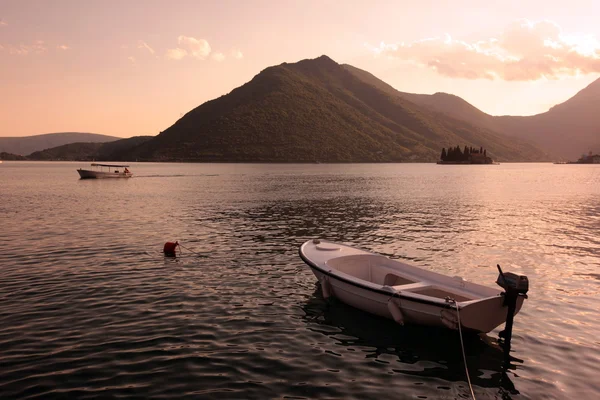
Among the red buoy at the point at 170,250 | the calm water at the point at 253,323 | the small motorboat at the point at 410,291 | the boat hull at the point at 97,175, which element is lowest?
the calm water at the point at 253,323

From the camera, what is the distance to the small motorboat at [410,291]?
42.5 ft

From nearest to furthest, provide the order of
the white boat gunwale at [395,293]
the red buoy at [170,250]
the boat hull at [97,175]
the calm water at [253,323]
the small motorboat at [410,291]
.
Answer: the calm water at [253,323] < the small motorboat at [410,291] < the white boat gunwale at [395,293] < the red buoy at [170,250] < the boat hull at [97,175]

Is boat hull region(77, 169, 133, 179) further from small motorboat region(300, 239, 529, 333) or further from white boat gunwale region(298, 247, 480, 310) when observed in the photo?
white boat gunwale region(298, 247, 480, 310)

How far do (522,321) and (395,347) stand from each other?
5780 mm

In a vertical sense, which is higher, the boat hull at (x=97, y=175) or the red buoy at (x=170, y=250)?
the boat hull at (x=97, y=175)

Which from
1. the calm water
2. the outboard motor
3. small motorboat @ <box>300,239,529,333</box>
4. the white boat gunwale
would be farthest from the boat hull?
the outboard motor

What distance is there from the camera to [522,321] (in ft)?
51.9

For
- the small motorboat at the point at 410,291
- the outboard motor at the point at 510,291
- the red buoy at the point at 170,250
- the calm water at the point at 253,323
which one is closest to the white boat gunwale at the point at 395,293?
the small motorboat at the point at 410,291

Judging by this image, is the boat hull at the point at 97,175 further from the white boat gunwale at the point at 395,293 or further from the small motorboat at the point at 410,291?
the white boat gunwale at the point at 395,293

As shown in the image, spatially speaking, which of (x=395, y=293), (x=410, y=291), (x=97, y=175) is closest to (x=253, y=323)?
(x=395, y=293)

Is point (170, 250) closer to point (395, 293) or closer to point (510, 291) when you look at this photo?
point (395, 293)

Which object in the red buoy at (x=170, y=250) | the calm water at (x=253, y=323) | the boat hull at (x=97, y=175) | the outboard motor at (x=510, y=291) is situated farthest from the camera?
the boat hull at (x=97, y=175)

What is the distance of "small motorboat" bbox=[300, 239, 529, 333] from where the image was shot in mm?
12969

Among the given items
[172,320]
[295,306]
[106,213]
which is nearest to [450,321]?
[295,306]
